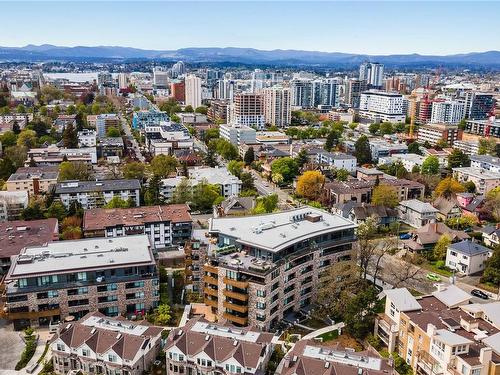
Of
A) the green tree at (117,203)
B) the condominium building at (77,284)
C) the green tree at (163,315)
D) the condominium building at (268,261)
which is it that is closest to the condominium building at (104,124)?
the green tree at (117,203)

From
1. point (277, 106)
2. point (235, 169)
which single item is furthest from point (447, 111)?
point (235, 169)

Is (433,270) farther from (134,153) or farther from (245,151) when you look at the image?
(134,153)

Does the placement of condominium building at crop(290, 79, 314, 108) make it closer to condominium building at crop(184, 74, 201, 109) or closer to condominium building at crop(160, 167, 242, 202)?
condominium building at crop(184, 74, 201, 109)

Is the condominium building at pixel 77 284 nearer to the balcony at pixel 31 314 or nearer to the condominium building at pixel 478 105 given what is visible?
the balcony at pixel 31 314

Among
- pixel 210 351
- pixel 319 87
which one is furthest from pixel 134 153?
pixel 319 87

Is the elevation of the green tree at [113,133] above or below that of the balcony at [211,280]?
above

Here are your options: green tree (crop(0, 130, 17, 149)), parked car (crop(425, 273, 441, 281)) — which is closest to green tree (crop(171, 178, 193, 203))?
parked car (crop(425, 273, 441, 281))
